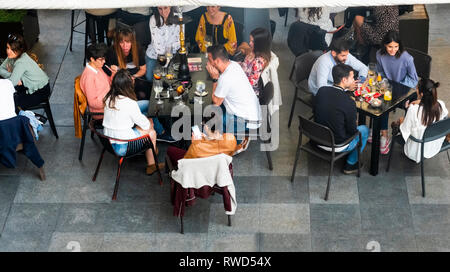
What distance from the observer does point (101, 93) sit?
656cm

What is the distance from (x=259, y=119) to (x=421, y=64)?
193 centimetres

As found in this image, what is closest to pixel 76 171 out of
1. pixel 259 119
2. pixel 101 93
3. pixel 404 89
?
pixel 101 93

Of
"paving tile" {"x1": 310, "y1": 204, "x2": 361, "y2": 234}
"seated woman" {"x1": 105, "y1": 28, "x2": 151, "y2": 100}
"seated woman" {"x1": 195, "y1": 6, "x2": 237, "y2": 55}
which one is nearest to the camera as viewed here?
"paving tile" {"x1": 310, "y1": 204, "x2": 361, "y2": 234}

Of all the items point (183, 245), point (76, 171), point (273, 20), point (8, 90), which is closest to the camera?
point (183, 245)

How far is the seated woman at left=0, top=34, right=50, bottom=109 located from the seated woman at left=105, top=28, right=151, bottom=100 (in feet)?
2.42

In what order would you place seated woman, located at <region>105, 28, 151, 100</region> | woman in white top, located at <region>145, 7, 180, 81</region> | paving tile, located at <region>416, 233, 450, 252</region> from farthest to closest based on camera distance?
woman in white top, located at <region>145, 7, 180, 81</region> → seated woman, located at <region>105, 28, 151, 100</region> → paving tile, located at <region>416, 233, 450, 252</region>

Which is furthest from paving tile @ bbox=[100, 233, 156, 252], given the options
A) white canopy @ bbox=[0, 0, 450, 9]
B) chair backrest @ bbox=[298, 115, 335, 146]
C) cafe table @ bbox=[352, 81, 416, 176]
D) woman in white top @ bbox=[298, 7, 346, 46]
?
woman in white top @ bbox=[298, 7, 346, 46]

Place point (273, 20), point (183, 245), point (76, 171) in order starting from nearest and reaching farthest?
point (183, 245) → point (76, 171) → point (273, 20)

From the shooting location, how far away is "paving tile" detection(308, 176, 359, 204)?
628 centimetres

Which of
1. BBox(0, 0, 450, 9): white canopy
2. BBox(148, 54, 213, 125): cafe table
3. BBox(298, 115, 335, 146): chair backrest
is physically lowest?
BBox(298, 115, 335, 146): chair backrest

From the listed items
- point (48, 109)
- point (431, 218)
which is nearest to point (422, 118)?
point (431, 218)

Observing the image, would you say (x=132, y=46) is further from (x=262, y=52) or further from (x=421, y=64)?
(x=421, y=64)

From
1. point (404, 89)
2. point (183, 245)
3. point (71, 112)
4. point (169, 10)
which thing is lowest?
point (183, 245)

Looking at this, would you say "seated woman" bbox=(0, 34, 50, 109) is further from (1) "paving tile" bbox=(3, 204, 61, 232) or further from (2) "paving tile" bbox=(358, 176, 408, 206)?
(2) "paving tile" bbox=(358, 176, 408, 206)
